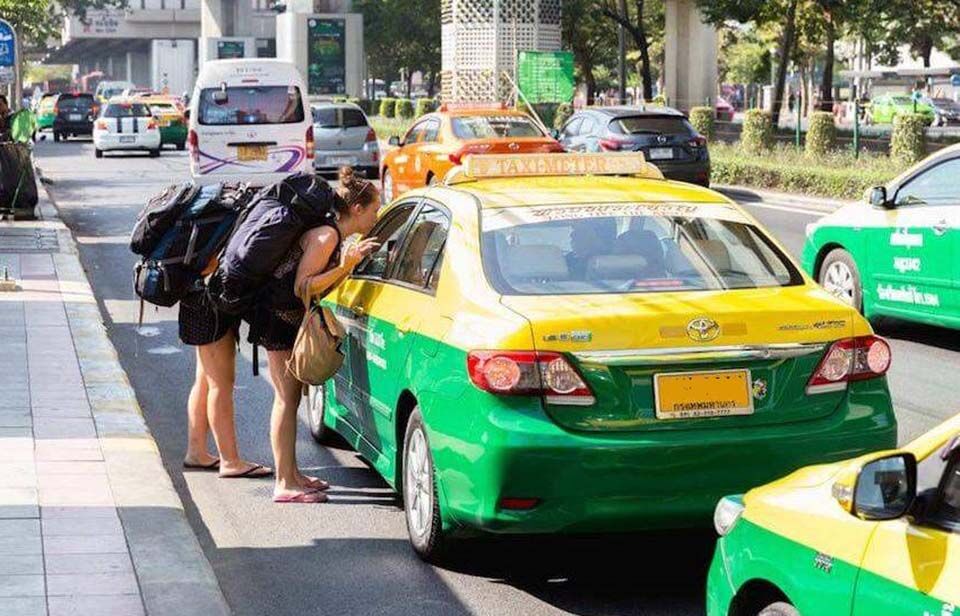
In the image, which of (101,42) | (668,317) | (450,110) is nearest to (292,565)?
(668,317)

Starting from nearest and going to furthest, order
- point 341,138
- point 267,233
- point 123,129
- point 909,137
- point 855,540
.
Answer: point 855,540 → point 267,233 → point 909,137 → point 341,138 → point 123,129

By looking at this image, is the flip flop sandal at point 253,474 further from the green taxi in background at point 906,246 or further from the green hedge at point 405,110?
the green hedge at point 405,110

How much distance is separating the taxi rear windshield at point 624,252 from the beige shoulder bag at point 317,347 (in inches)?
38.1

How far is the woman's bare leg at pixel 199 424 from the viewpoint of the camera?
937cm

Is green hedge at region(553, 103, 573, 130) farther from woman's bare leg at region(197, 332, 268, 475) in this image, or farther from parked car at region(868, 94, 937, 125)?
woman's bare leg at region(197, 332, 268, 475)

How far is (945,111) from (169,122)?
2960 cm

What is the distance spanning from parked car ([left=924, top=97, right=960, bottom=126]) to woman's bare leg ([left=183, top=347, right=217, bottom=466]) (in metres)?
57.0

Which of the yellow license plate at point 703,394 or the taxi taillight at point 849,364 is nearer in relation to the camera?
the yellow license plate at point 703,394

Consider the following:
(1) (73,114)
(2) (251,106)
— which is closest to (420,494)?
(2) (251,106)

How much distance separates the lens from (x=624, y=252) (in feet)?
24.8

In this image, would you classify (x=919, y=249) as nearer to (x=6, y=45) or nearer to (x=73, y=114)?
(x=6, y=45)

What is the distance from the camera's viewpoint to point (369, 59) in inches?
3752

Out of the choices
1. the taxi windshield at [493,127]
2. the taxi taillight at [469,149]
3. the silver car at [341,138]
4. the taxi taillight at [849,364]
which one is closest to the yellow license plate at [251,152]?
the taxi windshield at [493,127]

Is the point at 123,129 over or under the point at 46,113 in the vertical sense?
under
